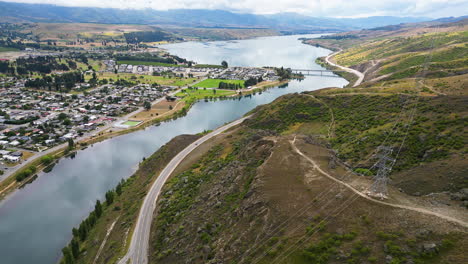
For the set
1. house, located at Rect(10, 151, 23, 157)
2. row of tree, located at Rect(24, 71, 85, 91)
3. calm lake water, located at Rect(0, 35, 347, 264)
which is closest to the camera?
calm lake water, located at Rect(0, 35, 347, 264)

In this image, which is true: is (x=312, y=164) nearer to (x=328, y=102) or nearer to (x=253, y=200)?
(x=253, y=200)

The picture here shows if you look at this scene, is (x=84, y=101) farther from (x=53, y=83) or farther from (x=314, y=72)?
(x=314, y=72)

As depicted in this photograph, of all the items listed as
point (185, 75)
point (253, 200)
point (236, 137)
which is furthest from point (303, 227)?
point (185, 75)

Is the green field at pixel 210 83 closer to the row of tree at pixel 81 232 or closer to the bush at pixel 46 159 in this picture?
the bush at pixel 46 159

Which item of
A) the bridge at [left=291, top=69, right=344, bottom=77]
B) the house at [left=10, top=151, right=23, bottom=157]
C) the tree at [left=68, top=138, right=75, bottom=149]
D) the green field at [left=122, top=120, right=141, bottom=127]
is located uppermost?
the bridge at [left=291, top=69, right=344, bottom=77]

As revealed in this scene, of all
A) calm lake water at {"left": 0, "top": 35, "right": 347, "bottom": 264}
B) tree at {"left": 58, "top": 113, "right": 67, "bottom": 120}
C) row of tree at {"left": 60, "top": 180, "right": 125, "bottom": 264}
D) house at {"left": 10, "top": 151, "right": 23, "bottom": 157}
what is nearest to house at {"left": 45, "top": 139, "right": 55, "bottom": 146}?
house at {"left": 10, "top": 151, "right": 23, "bottom": 157}

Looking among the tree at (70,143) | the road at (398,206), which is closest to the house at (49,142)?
the tree at (70,143)

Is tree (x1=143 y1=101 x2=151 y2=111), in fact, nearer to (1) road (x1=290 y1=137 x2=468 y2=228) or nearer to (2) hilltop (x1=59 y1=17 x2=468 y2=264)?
(2) hilltop (x1=59 y1=17 x2=468 y2=264)
